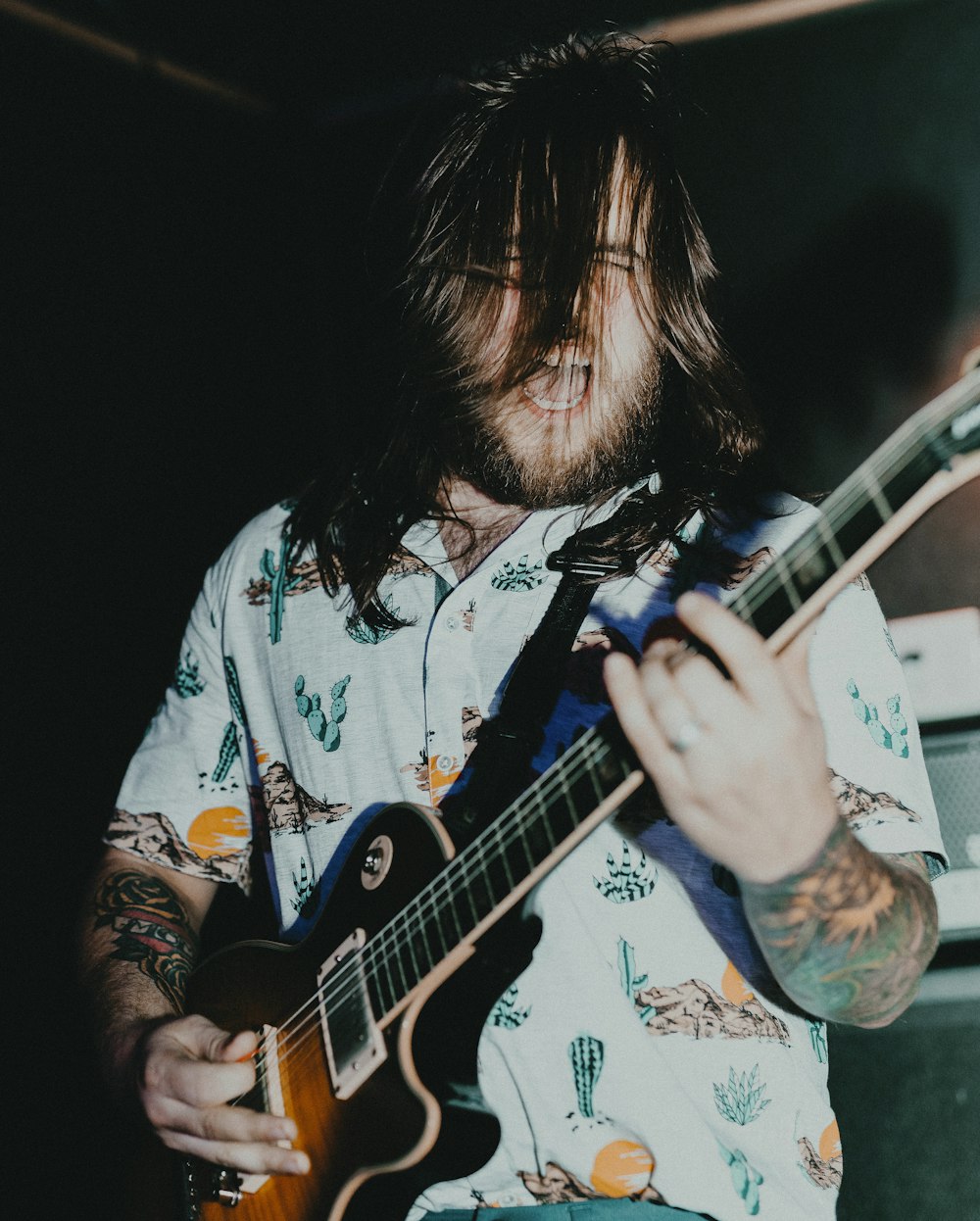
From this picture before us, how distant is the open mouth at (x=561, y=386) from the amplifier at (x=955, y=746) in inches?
39.9

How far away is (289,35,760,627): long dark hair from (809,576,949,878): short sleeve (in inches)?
11.0

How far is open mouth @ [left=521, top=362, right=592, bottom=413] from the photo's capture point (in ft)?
4.00

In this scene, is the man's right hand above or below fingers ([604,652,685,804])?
below

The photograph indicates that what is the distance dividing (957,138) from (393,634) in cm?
169

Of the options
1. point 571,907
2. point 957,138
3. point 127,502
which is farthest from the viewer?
point 127,502

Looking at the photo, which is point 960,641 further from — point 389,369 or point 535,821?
point 535,821

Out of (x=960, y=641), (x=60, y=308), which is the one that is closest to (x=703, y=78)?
(x=960, y=641)

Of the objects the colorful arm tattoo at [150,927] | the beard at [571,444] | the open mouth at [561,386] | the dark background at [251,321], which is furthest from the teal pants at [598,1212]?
the dark background at [251,321]

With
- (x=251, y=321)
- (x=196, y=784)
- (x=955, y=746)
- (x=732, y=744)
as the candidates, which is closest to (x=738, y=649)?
(x=732, y=744)

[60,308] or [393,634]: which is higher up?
[60,308]

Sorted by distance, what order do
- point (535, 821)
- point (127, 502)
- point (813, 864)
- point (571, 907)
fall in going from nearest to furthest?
point (813, 864) < point (535, 821) < point (571, 907) < point (127, 502)

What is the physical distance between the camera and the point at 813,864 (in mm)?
687

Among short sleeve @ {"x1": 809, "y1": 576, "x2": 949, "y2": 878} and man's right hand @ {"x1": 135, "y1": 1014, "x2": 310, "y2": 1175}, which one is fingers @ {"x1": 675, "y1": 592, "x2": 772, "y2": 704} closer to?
short sleeve @ {"x1": 809, "y1": 576, "x2": 949, "y2": 878}

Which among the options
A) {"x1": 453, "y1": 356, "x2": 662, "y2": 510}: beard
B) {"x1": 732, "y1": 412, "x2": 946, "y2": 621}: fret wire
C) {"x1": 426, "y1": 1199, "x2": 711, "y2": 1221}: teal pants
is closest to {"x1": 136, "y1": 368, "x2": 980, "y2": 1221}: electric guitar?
{"x1": 732, "y1": 412, "x2": 946, "y2": 621}: fret wire
